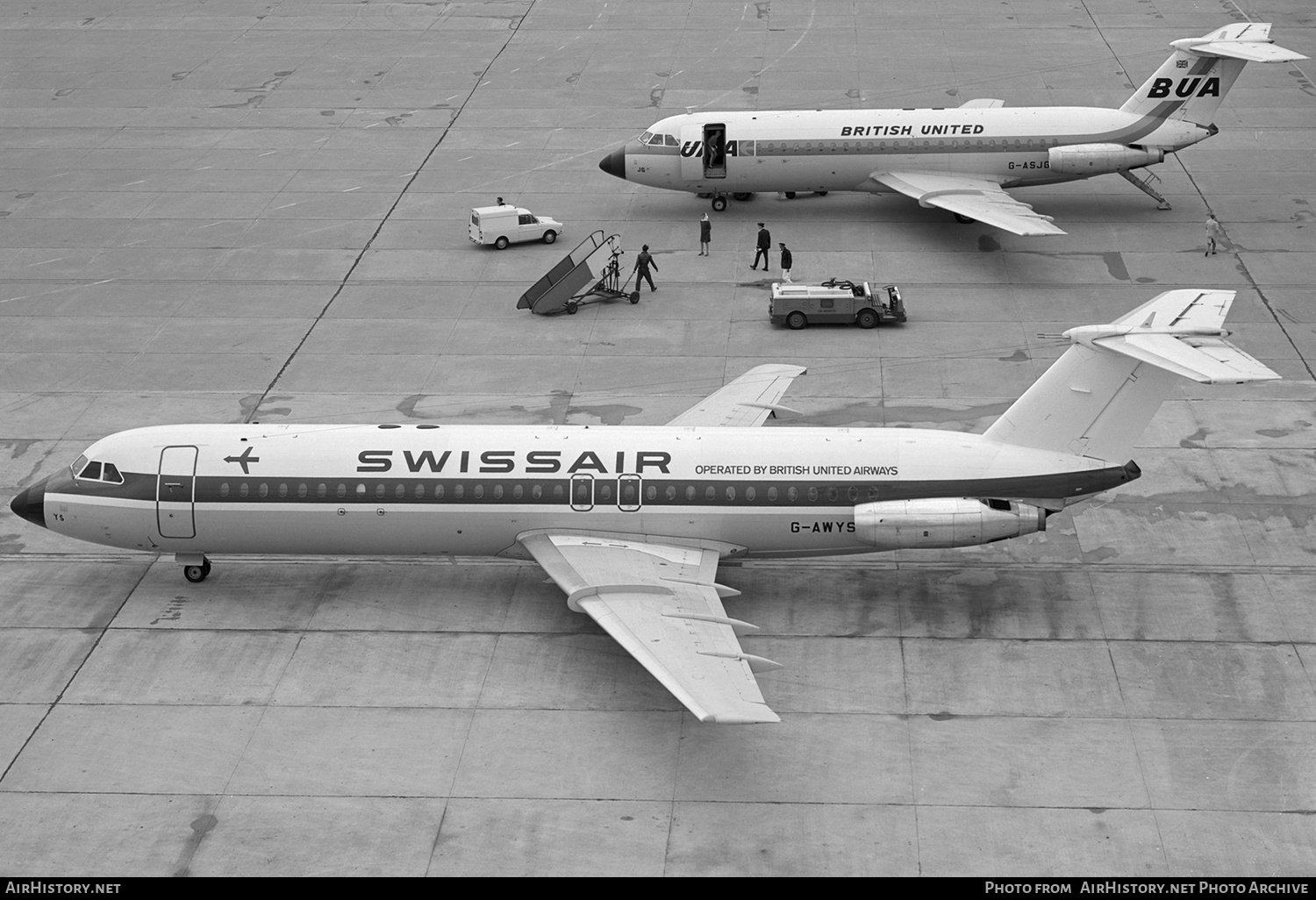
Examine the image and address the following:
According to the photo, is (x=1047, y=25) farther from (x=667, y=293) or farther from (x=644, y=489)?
(x=644, y=489)

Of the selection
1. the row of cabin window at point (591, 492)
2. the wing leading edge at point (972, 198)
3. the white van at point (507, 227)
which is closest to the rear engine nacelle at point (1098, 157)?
the wing leading edge at point (972, 198)

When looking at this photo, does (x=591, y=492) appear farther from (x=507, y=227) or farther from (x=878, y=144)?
(x=878, y=144)

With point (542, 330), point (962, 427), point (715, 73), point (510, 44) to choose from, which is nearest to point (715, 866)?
point (962, 427)

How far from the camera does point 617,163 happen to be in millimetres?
45875

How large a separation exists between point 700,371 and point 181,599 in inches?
544

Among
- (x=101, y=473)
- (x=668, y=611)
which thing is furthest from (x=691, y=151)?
(x=668, y=611)

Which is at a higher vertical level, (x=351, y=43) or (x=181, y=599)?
(x=181, y=599)

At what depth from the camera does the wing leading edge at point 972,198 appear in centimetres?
4047

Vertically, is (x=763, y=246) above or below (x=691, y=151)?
below

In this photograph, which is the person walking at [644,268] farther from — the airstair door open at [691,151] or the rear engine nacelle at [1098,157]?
the rear engine nacelle at [1098,157]

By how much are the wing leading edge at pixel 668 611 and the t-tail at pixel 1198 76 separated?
2563 cm

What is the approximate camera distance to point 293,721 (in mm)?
22875

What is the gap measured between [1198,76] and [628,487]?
2676 cm

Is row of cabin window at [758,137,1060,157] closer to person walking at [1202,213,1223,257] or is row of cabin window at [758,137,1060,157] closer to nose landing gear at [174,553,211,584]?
person walking at [1202,213,1223,257]
